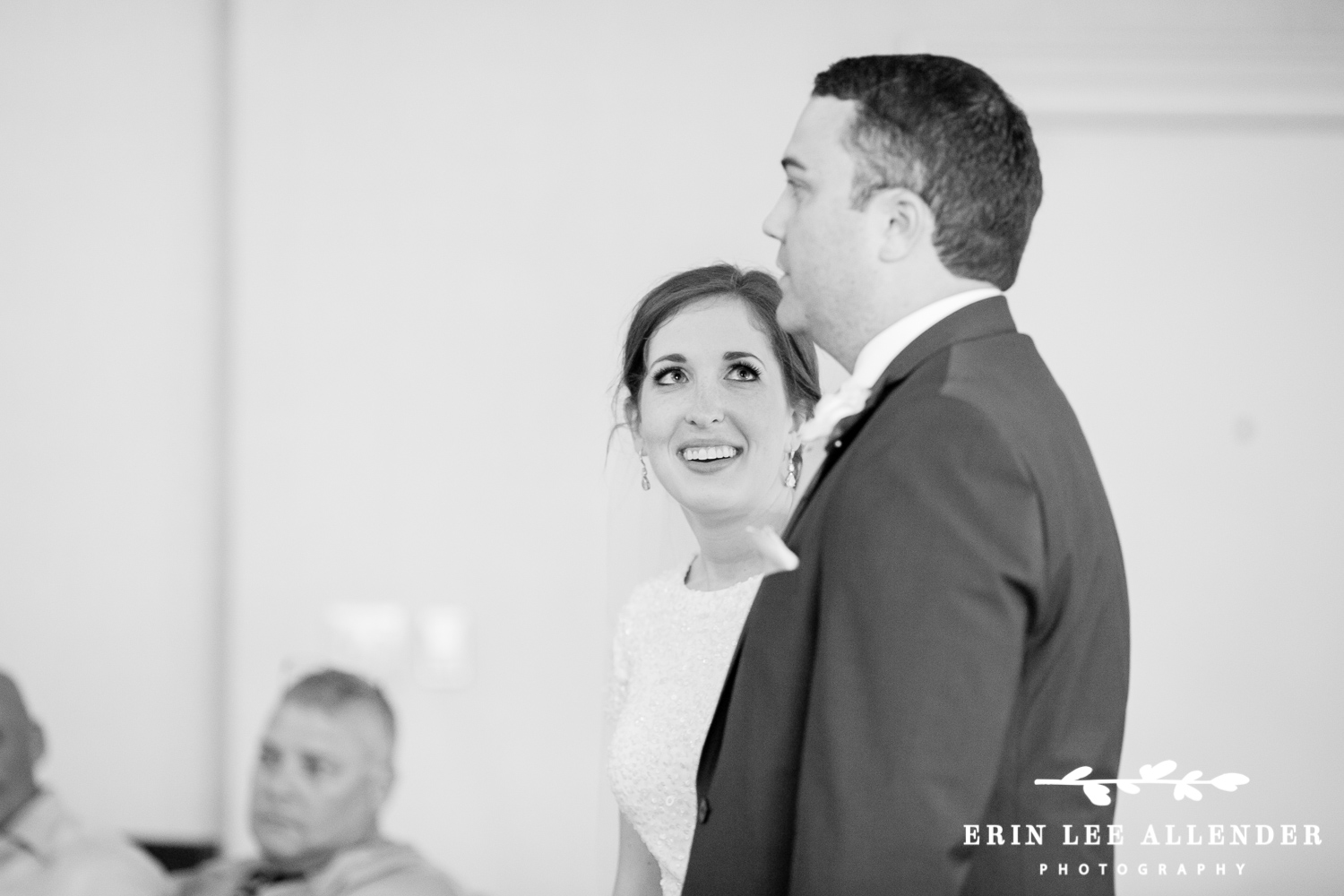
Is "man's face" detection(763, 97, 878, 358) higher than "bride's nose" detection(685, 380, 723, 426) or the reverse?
higher

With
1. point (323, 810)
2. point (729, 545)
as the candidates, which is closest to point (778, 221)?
point (729, 545)

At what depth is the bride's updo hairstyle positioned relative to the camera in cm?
217

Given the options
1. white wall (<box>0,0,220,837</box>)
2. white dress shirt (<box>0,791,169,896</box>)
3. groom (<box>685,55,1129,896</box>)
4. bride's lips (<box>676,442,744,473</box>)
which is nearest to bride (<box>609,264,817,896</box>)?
bride's lips (<box>676,442,744,473</box>)

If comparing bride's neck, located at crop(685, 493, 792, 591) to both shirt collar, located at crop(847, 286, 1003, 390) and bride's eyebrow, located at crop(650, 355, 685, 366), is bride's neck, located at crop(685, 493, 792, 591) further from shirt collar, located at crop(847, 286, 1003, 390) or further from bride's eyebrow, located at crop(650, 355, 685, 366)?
shirt collar, located at crop(847, 286, 1003, 390)

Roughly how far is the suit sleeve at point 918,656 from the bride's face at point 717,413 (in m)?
0.80

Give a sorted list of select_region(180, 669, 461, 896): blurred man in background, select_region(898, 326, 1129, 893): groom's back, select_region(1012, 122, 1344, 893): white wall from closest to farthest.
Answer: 1. select_region(898, 326, 1129, 893): groom's back
2. select_region(180, 669, 461, 896): blurred man in background
3. select_region(1012, 122, 1344, 893): white wall

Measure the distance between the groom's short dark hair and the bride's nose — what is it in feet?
2.39

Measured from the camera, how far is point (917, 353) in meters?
1.35

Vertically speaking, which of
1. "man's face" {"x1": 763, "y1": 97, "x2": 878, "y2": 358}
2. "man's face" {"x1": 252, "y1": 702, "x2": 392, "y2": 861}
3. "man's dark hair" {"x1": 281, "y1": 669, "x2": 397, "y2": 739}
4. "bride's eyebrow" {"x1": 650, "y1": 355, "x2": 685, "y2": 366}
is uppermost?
"man's face" {"x1": 763, "y1": 97, "x2": 878, "y2": 358}

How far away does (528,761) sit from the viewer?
3.63 metres

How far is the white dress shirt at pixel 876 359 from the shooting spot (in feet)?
4.50

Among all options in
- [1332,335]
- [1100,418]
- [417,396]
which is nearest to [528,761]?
[417,396]

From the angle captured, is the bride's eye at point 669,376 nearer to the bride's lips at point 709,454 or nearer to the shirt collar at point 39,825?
the bride's lips at point 709,454

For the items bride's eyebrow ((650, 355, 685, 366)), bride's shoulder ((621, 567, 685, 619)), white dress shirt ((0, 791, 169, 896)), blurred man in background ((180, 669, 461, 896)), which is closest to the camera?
bride's eyebrow ((650, 355, 685, 366))
